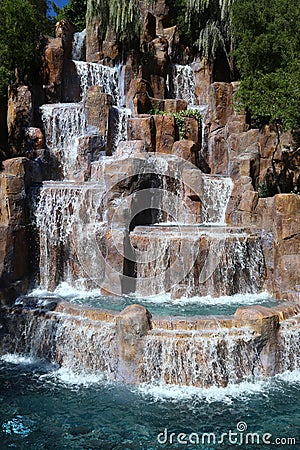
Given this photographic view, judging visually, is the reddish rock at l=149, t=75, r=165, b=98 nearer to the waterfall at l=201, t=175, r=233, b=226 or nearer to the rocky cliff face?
the rocky cliff face

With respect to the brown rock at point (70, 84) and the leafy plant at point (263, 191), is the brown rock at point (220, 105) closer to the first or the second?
the leafy plant at point (263, 191)

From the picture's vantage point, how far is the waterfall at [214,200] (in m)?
16.1

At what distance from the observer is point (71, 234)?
1355cm

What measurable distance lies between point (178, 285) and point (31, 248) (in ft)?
14.8

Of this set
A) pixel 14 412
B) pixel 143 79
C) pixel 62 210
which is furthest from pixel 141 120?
pixel 14 412

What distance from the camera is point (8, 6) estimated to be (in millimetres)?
19266

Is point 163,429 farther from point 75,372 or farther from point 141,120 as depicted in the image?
point 141,120

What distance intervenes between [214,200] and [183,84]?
1047cm

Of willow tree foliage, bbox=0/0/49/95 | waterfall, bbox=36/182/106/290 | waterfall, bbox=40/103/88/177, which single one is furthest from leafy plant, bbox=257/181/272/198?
willow tree foliage, bbox=0/0/49/95

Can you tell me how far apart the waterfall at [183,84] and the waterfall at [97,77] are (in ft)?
11.7

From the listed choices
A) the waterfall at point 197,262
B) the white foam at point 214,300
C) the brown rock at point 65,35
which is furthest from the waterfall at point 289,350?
the brown rock at point 65,35

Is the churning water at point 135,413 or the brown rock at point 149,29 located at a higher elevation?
the brown rock at point 149,29

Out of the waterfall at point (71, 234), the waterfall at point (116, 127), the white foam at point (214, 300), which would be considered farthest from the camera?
the waterfall at point (116, 127)

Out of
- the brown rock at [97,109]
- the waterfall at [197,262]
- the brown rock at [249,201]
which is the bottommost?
the waterfall at [197,262]
